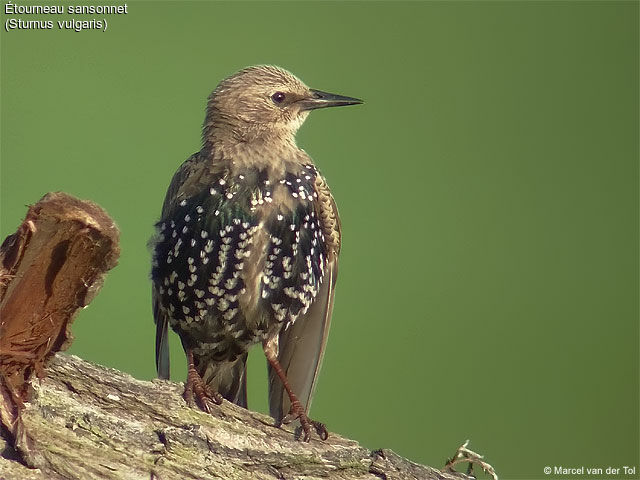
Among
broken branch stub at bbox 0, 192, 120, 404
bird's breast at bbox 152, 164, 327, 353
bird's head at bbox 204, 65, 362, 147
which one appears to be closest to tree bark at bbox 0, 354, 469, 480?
broken branch stub at bbox 0, 192, 120, 404

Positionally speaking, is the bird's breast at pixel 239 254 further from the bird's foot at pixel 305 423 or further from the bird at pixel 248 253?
the bird's foot at pixel 305 423

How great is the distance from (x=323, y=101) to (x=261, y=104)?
35 centimetres

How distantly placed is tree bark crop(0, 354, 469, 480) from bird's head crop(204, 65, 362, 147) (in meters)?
1.66

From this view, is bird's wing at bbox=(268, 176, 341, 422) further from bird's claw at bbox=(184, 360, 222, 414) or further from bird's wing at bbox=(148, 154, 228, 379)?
bird's claw at bbox=(184, 360, 222, 414)

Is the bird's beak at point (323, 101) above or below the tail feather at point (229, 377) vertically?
above

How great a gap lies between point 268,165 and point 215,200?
0.34 m

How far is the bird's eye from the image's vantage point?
5.00 metres

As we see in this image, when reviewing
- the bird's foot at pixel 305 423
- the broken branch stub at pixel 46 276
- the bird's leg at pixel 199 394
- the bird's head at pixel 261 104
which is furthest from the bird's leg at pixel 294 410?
the broken branch stub at pixel 46 276

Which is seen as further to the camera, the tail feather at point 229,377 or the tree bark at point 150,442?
the tail feather at point 229,377

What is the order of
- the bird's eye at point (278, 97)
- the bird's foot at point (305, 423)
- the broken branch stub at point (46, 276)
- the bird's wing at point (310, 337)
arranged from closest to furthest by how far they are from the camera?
the broken branch stub at point (46, 276) < the bird's foot at point (305, 423) < the bird's wing at point (310, 337) < the bird's eye at point (278, 97)

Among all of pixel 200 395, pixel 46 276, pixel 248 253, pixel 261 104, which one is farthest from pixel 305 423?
pixel 261 104

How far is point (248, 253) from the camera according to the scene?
4469mm

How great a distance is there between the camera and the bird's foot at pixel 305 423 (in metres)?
3.91

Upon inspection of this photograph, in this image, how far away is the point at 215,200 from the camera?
447cm
